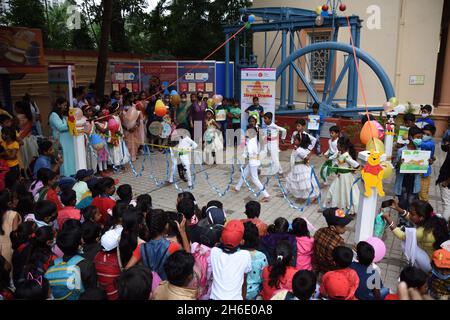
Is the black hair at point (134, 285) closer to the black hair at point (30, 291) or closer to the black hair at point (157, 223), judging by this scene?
the black hair at point (30, 291)

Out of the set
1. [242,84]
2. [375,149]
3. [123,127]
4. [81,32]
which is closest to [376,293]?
[375,149]

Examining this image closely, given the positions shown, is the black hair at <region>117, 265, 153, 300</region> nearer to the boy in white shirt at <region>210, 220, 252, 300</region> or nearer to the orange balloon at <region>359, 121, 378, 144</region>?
the boy in white shirt at <region>210, 220, 252, 300</region>

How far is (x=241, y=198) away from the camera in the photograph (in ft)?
23.9

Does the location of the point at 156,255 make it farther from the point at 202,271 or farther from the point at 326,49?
the point at 326,49

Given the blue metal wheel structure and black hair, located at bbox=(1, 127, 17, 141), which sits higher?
the blue metal wheel structure

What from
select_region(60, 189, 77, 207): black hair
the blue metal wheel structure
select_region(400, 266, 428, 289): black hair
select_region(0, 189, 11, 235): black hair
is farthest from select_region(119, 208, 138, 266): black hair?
the blue metal wheel structure

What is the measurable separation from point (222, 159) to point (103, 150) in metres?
3.07

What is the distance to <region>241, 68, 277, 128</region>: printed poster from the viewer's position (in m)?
10.8

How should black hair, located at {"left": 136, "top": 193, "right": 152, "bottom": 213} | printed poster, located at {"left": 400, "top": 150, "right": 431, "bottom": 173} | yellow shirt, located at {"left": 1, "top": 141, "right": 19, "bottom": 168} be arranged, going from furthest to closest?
yellow shirt, located at {"left": 1, "top": 141, "right": 19, "bottom": 168}, printed poster, located at {"left": 400, "top": 150, "right": 431, "bottom": 173}, black hair, located at {"left": 136, "top": 193, "right": 152, "bottom": 213}

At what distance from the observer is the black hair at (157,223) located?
11.8 ft

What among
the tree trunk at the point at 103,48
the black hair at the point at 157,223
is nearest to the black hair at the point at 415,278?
the black hair at the point at 157,223

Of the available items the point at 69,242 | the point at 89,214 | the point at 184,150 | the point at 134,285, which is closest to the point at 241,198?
the point at 184,150

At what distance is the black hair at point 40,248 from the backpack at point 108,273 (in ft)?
1.53

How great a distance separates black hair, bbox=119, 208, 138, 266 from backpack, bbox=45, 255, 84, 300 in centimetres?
40
